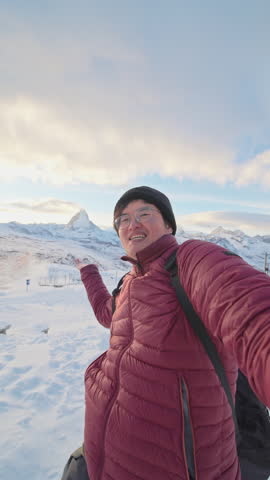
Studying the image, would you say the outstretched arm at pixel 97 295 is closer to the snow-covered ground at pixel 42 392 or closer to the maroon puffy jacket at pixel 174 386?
the snow-covered ground at pixel 42 392

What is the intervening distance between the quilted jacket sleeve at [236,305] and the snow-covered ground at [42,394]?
99.1 inches

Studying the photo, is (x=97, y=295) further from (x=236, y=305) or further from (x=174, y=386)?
(x=236, y=305)

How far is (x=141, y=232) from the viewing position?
1702 millimetres

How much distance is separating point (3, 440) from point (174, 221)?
3206 millimetres

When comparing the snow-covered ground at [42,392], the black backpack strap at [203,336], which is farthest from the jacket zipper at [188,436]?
the snow-covered ground at [42,392]

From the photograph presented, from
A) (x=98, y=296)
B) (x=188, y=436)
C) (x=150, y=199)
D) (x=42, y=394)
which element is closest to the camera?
(x=188, y=436)

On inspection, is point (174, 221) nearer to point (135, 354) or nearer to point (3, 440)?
point (135, 354)

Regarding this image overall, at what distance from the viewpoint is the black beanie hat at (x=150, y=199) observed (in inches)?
74.0

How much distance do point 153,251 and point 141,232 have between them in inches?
9.5

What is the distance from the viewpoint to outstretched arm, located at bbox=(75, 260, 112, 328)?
7.91 feet

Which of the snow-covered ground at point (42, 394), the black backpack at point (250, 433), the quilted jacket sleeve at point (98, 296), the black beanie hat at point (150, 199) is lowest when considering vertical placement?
the snow-covered ground at point (42, 394)

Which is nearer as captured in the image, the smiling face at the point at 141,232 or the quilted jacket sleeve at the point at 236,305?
the quilted jacket sleeve at the point at 236,305

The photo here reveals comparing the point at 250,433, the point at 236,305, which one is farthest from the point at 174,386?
the point at 250,433

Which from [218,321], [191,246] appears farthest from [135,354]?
[191,246]
